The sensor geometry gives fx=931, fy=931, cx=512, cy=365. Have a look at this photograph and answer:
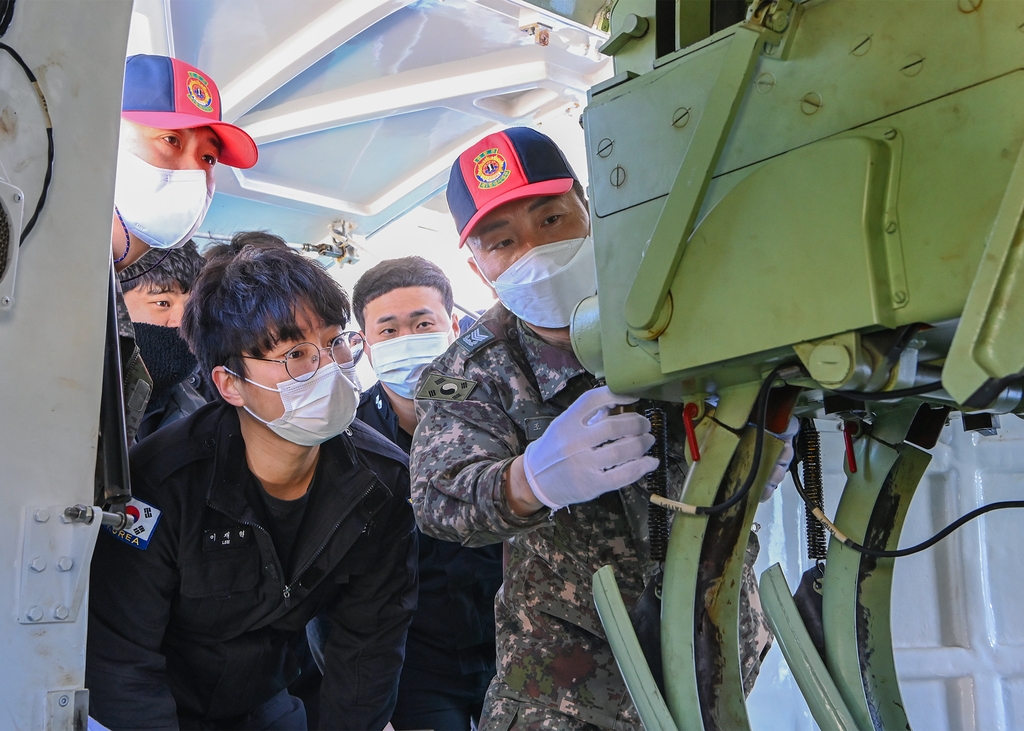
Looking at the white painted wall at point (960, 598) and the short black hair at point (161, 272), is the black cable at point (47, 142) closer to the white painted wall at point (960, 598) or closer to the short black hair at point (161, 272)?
the short black hair at point (161, 272)

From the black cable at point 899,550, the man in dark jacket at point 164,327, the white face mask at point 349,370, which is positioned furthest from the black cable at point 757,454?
the man in dark jacket at point 164,327

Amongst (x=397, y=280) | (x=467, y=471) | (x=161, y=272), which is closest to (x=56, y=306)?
(x=467, y=471)

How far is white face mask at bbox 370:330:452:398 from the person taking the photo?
10.8 feet

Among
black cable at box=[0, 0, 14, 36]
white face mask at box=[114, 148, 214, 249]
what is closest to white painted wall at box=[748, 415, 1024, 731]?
white face mask at box=[114, 148, 214, 249]

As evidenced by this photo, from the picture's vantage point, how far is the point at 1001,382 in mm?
891

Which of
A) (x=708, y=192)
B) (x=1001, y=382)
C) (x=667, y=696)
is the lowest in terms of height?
(x=667, y=696)

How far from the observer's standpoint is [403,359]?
10.9 ft

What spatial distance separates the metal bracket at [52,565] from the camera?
1.27m

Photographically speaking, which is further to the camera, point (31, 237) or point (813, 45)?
point (31, 237)

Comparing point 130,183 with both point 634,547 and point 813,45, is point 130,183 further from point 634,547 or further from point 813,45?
point 813,45

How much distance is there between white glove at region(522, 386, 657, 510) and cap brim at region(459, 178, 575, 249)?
0.78 meters

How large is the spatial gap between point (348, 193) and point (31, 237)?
3352 millimetres

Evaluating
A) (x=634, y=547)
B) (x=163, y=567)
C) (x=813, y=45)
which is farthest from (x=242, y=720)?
(x=813, y=45)

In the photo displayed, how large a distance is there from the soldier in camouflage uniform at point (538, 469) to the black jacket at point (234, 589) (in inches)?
26.5
